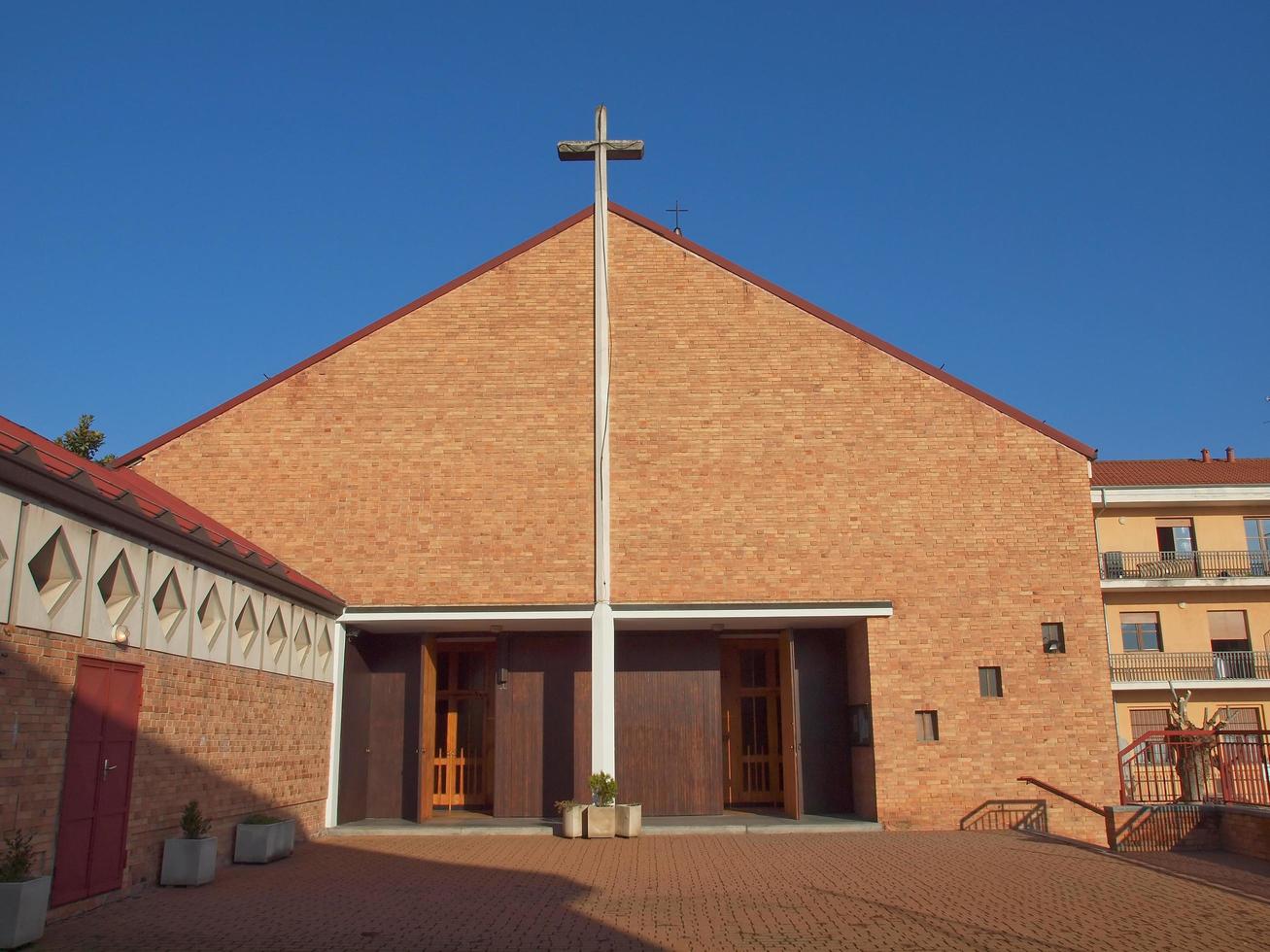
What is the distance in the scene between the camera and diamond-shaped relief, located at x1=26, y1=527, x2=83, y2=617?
9820mm

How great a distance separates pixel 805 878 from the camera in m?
12.5

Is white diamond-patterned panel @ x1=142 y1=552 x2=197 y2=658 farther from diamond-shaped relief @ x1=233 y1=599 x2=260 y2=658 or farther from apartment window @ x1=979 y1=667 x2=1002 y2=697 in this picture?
apartment window @ x1=979 y1=667 x2=1002 y2=697

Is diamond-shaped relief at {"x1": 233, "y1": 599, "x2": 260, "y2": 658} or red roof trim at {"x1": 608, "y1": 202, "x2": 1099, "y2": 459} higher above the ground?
red roof trim at {"x1": 608, "y1": 202, "x2": 1099, "y2": 459}

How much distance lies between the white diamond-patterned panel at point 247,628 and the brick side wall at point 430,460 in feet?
11.8

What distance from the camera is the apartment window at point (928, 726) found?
18.1 m

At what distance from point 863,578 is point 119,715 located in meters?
11.8

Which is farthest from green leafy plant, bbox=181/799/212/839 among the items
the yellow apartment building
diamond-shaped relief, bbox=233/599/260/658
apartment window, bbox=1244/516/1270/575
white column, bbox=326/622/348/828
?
apartment window, bbox=1244/516/1270/575

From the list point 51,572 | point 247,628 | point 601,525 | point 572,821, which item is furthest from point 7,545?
point 601,525

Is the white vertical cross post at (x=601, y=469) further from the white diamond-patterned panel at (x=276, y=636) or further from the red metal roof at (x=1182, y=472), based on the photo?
the red metal roof at (x=1182, y=472)

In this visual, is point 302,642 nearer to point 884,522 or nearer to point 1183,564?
point 884,522

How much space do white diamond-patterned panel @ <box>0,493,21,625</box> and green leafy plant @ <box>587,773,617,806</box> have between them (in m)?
9.92

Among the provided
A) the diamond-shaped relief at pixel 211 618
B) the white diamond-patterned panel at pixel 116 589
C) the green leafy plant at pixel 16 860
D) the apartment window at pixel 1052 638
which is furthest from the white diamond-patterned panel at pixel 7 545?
the apartment window at pixel 1052 638

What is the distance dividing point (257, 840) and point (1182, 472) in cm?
3365

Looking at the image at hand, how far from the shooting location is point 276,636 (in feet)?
50.9
